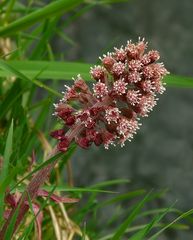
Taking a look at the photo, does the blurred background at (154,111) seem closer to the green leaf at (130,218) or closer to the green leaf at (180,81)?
the green leaf at (180,81)

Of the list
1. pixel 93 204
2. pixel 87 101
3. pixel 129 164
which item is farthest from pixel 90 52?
pixel 87 101

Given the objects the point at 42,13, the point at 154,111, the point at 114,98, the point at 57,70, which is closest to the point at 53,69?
the point at 57,70

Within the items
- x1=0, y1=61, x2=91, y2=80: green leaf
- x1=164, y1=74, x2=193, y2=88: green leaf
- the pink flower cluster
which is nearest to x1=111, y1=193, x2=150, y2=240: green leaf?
the pink flower cluster

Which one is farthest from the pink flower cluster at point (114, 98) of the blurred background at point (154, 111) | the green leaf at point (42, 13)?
the blurred background at point (154, 111)

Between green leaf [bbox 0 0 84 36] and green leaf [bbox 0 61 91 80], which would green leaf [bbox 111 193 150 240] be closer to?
green leaf [bbox 0 61 91 80]

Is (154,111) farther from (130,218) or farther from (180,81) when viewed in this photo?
(130,218)
